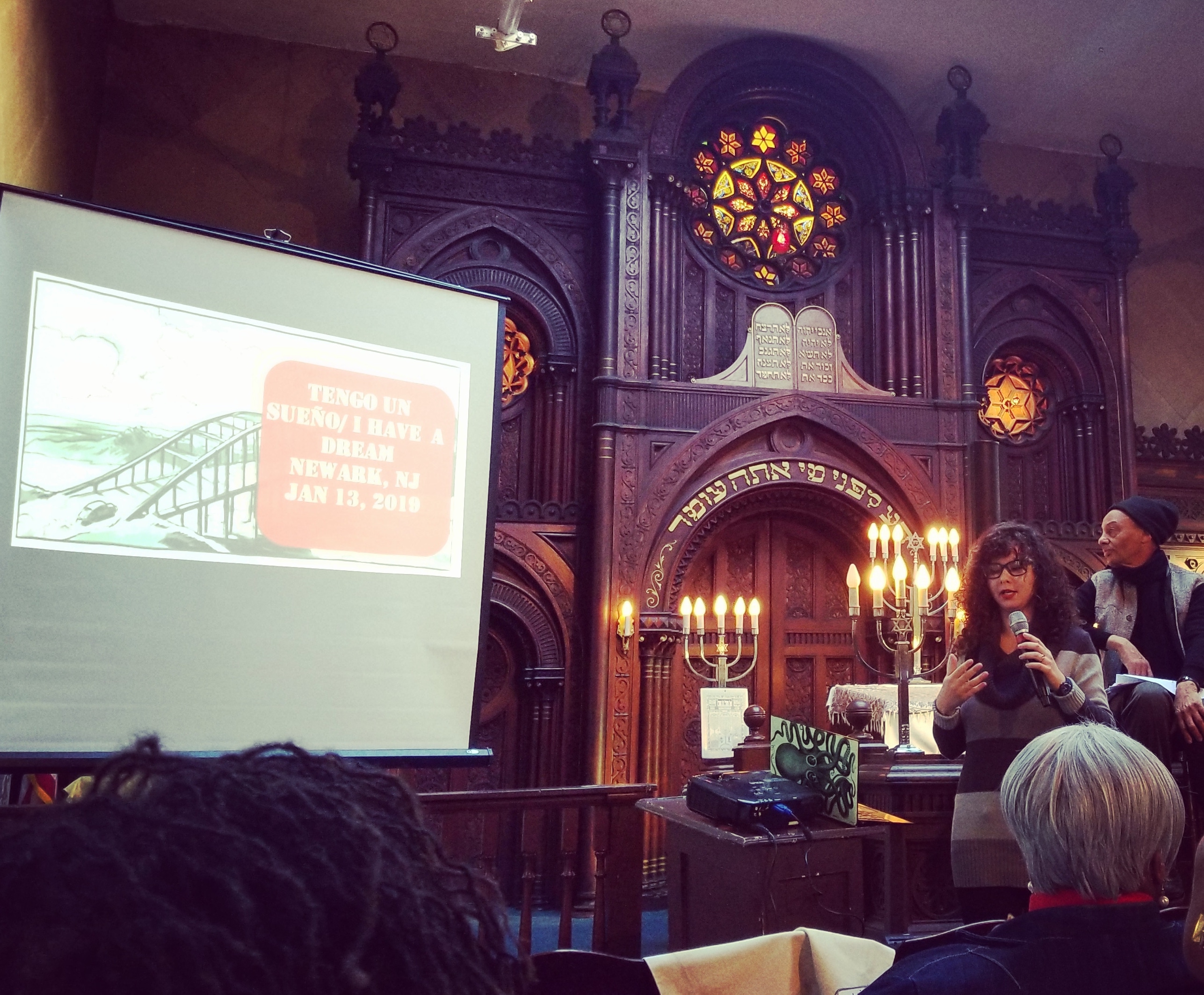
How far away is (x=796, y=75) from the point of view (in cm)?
793

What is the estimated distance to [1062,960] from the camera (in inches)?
47.9

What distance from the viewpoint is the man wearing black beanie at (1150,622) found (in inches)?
119

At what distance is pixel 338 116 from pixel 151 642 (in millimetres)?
6403

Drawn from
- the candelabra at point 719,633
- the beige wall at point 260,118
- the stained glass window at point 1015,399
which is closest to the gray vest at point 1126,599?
the candelabra at point 719,633

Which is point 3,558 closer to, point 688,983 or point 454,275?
point 688,983

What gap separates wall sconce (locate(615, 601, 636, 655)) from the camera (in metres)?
6.49

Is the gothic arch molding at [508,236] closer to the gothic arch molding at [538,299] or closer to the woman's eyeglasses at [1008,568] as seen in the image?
the gothic arch molding at [538,299]

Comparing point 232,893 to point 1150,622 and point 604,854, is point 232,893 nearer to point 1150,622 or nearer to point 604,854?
point 604,854

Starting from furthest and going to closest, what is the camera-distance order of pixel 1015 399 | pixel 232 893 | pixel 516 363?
1. pixel 1015 399
2. pixel 516 363
3. pixel 232 893

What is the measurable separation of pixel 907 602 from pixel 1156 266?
4957 mm

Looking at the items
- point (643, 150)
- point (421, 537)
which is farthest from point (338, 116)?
point (421, 537)

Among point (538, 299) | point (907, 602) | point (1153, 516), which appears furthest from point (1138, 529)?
point (538, 299)

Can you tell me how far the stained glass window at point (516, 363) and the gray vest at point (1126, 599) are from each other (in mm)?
4630

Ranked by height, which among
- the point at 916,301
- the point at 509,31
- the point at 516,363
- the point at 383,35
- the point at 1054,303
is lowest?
the point at 516,363
